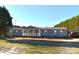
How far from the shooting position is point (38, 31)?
10.9 m

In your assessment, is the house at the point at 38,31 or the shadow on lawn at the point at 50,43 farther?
the shadow on lawn at the point at 50,43

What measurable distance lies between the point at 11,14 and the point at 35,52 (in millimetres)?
1580

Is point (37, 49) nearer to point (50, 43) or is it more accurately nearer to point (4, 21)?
point (50, 43)

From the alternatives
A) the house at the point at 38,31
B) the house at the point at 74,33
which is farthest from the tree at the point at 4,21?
the house at the point at 74,33

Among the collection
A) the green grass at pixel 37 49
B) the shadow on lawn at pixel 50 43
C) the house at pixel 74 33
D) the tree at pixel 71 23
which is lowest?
the green grass at pixel 37 49

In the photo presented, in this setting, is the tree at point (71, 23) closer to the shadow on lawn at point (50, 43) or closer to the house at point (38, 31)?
the house at point (38, 31)

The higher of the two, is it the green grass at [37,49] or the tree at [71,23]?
the tree at [71,23]

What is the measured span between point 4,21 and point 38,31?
131 centimetres

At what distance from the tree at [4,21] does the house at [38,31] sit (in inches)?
8.3

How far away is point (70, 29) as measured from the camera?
9.99 meters

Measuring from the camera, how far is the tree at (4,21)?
10109 millimetres

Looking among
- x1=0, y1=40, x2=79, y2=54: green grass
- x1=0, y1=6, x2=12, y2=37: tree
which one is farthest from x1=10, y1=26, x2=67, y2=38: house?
x1=0, y1=40, x2=79, y2=54: green grass

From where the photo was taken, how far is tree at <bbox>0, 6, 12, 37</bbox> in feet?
33.2
